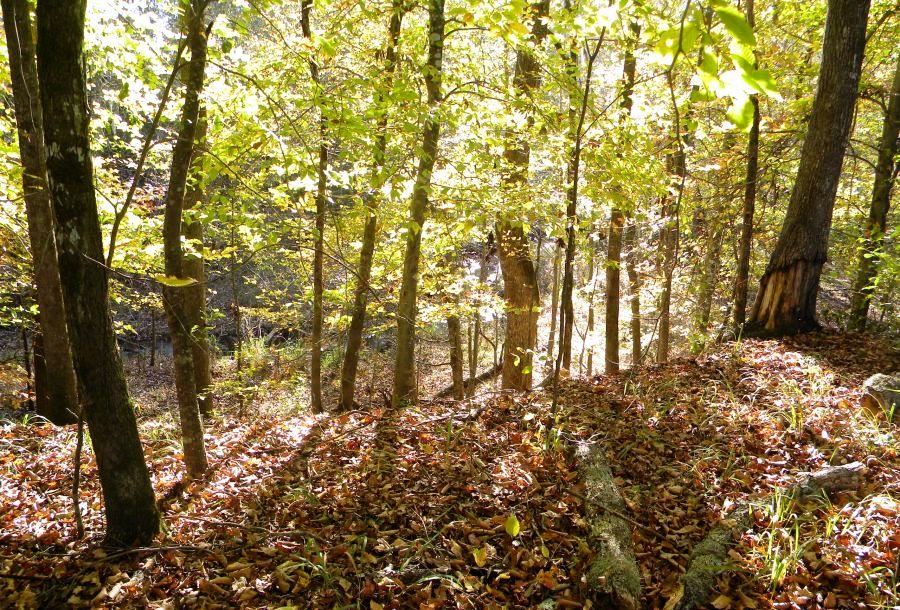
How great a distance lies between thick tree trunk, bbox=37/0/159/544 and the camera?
7.23 ft

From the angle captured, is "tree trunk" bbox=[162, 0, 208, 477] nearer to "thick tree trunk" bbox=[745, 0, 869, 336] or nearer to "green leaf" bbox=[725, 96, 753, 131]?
"green leaf" bbox=[725, 96, 753, 131]

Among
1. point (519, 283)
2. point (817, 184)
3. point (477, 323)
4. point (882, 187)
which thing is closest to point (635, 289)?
point (477, 323)

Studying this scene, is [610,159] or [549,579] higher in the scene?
[610,159]

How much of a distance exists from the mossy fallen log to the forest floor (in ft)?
0.29

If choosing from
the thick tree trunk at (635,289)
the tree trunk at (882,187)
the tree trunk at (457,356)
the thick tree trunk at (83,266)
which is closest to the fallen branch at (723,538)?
the thick tree trunk at (83,266)

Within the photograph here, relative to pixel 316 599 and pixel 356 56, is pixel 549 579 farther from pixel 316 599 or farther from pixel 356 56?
pixel 356 56

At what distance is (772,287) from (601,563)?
5.06m

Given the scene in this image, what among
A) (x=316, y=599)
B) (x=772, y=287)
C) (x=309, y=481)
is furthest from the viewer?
(x=772, y=287)

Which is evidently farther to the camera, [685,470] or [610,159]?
[610,159]

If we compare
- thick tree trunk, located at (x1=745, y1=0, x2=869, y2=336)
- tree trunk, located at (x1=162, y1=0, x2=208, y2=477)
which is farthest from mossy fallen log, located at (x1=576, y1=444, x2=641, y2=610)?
thick tree trunk, located at (x1=745, y1=0, x2=869, y2=336)

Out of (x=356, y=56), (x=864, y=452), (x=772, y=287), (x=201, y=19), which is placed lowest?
(x=864, y=452)

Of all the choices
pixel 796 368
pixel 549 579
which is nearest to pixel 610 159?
pixel 796 368

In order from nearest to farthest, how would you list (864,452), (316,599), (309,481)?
(316,599) → (864,452) → (309,481)

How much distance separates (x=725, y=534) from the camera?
8.85 feet
